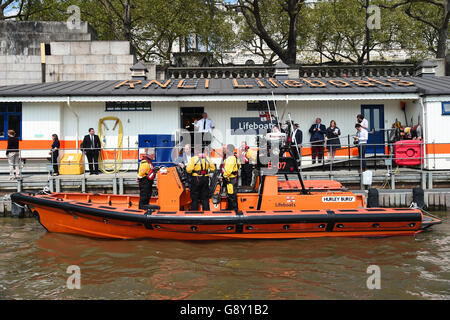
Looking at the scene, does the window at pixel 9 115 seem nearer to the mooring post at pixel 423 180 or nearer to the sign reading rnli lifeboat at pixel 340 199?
the sign reading rnli lifeboat at pixel 340 199

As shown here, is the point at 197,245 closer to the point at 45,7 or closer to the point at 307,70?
the point at 307,70

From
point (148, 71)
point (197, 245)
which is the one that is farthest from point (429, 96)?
point (148, 71)

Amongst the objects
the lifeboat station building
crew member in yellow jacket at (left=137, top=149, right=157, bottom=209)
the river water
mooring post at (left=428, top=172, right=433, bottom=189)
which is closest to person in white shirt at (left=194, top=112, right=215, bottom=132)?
the lifeboat station building

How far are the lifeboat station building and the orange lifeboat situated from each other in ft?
19.4

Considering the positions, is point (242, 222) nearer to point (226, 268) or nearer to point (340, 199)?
point (226, 268)

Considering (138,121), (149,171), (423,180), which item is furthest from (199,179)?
(423,180)

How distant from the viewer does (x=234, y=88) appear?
15.8 meters

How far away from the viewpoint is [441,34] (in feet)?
82.8

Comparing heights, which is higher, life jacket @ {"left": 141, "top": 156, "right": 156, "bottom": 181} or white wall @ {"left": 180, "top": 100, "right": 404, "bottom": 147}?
white wall @ {"left": 180, "top": 100, "right": 404, "bottom": 147}

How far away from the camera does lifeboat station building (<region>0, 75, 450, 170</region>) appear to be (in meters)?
15.0

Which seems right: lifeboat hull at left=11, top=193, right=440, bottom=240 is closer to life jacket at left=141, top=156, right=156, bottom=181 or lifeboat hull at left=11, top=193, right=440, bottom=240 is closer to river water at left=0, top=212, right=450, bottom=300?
river water at left=0, top=212, right=450, bottom=300
